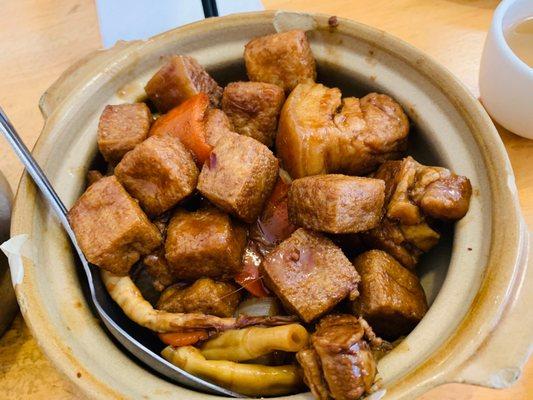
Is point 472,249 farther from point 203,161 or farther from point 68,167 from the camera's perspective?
point 68,167

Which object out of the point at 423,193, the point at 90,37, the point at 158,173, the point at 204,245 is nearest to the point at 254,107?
the point at 158,173

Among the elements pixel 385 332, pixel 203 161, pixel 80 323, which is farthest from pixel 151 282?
pixel 385 332

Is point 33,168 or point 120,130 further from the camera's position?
point 120,130

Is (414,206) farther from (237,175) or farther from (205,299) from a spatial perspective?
(205,299)

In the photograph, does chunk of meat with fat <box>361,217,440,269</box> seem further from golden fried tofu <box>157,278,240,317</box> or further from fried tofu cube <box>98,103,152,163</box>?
fried tofu cube <box>98,103,152,163</box>

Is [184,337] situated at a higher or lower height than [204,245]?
lower

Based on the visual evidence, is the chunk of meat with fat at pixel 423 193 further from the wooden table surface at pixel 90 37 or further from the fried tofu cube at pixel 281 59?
the wooden table surface at pixel 90 37
